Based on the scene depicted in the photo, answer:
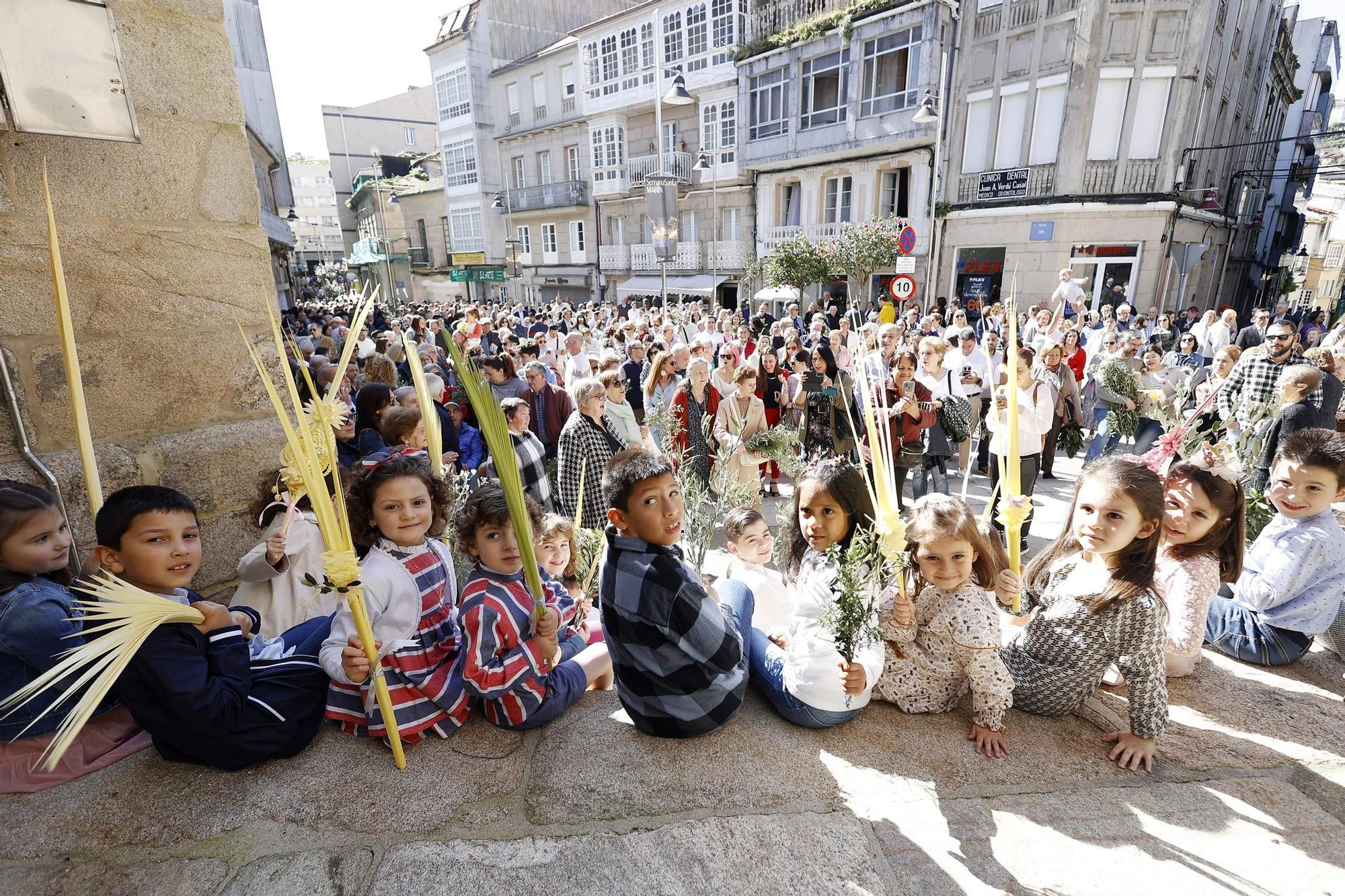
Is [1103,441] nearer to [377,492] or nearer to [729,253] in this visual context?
[377,492]

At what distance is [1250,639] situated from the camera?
2.81 m

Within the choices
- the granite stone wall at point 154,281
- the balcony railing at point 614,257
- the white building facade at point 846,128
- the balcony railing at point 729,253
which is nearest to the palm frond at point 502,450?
the granite stone wall at point 154,281

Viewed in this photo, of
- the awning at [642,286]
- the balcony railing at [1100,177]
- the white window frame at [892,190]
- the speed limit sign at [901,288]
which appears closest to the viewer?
the speed limit sign at [901,288]

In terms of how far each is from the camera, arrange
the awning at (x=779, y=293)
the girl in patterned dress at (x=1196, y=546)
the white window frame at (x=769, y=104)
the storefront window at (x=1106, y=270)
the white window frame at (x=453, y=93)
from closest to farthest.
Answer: the girl in patterned dress at (x=1196, y=546), the storefront window at (x=1106, y=270), the awning at (x=779, y=293), the white window frame at (x=769, y=104), the white window frame at (x=453, y=93)

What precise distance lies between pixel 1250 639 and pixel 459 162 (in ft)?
113

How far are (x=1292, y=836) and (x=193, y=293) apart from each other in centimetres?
446

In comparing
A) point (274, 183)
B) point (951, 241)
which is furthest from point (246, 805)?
point (951, 241)

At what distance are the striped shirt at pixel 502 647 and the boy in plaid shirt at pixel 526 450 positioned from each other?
216 centimetres

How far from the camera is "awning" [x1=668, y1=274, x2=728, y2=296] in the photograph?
75.8ft

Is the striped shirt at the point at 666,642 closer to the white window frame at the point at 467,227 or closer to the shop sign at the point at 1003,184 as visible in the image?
the shop sign at the point at 1003,184

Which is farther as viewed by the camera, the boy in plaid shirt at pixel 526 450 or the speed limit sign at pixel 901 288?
the speed limit sign at pixel 901 288

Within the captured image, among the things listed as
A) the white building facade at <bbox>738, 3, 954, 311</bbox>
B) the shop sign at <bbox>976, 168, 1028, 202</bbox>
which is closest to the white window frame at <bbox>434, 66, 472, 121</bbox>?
the white building facade at <bbox>738, 3, 954, 311</bbox>

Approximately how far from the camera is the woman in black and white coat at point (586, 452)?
4.52 metres

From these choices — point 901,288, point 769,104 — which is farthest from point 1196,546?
point 769,104
